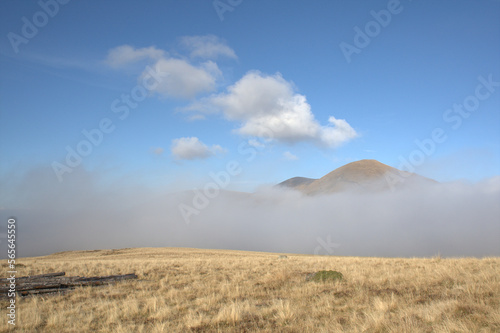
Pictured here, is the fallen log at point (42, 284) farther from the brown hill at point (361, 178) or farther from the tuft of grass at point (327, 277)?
the brown hill at point (361, 178)

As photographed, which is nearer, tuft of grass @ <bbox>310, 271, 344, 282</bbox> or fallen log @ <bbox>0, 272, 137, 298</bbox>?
fallen log @ <bbox>0, 272, 137, 298</bbox>

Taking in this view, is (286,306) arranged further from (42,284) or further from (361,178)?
(361,178)

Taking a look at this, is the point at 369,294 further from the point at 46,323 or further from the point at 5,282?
the point at 5,282

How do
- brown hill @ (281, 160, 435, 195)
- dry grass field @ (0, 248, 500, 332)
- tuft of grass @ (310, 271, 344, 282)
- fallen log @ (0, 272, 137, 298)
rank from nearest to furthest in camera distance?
dry grass field @ (0, 248, 500, 332) < fallen log @ (0, 272, 137, 298) < tuft of grass @ (310, 271, 344, 282) < brown hill @ (281, 160, 435, 195)

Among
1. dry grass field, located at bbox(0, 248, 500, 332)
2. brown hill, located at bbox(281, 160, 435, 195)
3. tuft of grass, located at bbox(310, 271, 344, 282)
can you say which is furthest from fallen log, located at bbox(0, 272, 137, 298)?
brown hill, located at bbox(281, 160, 435, 195)

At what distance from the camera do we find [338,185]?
182625mm

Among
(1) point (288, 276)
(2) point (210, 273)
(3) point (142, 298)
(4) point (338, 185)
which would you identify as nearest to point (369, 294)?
(1) point (288, 276)

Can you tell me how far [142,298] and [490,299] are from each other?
10.8 m

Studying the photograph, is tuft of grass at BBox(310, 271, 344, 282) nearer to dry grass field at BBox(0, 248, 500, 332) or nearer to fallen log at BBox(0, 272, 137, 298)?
dry grass field at BBox(0, 248, 500, 332)

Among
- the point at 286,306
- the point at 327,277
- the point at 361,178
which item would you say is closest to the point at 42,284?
the point at 286,306

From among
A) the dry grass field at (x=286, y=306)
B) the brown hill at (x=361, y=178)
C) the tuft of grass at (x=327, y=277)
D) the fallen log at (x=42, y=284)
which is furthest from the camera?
the brown hill at (x=361, y=178)

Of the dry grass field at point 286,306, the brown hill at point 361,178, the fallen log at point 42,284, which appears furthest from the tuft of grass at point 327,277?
the brown hill at point 361,178

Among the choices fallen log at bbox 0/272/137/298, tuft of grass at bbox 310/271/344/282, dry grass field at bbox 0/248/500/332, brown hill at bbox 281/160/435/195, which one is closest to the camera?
dry grass field at bbox 0/248/500/332

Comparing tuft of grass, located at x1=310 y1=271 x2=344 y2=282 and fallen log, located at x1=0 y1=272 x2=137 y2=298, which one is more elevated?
fallen log, located at x1=0 y1=272 x2=137 y2=298
